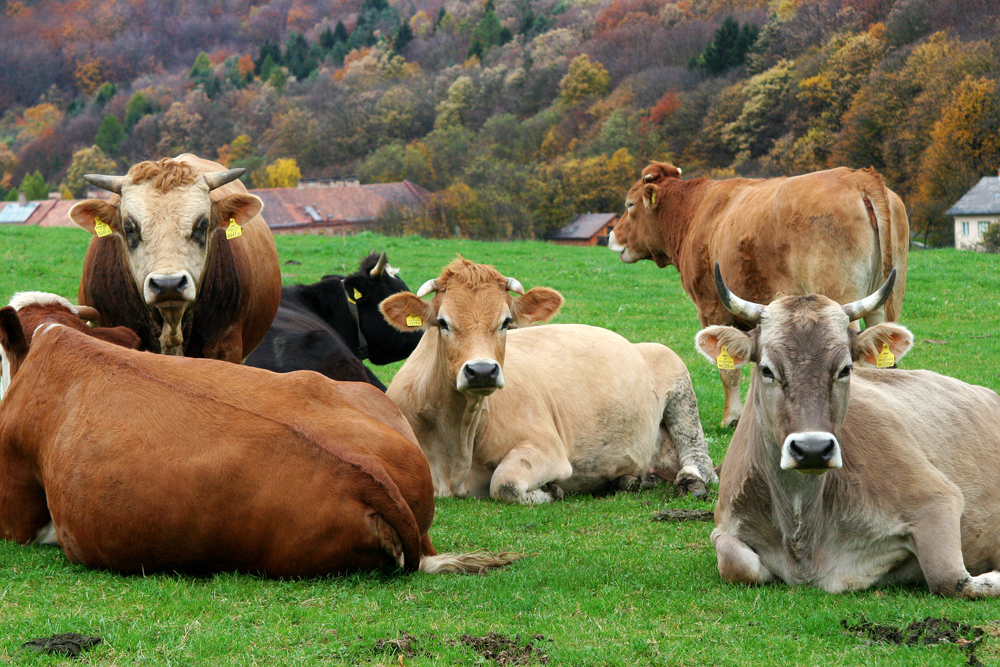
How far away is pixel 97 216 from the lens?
25.0 ft

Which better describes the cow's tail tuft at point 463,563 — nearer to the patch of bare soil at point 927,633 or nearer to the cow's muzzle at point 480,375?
the cow's muzzle at point 480,375

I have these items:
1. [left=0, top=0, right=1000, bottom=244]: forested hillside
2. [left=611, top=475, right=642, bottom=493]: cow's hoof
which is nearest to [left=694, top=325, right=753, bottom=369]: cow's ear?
[left=611, top=475, right=642, bottom=493]: cow's hoof

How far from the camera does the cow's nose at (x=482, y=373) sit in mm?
7305

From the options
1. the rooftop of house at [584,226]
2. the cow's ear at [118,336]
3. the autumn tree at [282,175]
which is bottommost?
the autumn tree at [282,175]

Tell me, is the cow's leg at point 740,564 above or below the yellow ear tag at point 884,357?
below

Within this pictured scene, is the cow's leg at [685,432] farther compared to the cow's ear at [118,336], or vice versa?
the cow's leg at [685,432]

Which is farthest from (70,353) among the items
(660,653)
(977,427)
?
(977,427)

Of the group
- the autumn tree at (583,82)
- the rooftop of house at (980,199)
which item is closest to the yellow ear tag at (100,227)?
the rooftop of house at (980,199)

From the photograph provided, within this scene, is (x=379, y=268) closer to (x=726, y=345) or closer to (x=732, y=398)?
(x=732, y=398)

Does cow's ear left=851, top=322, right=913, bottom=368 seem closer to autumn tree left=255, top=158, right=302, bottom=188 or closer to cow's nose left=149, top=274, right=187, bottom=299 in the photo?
cow's nose left=149, top=274, right=187, bottom=299

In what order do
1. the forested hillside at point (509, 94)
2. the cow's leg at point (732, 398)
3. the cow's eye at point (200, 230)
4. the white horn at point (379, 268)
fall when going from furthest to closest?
the forested hillside at point (509, 94) → the white horn at point (379, 268) → the cow's leg at point (732, 398) → the cow's eye at point (200, 230)

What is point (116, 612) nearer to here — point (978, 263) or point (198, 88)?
point (978, 263)

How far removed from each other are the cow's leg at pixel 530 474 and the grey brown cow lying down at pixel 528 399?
0.01m

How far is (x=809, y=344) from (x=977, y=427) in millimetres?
1608
